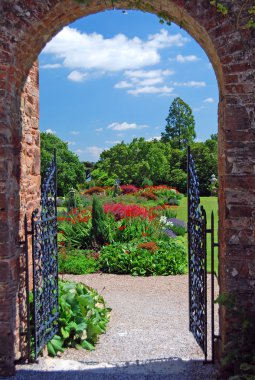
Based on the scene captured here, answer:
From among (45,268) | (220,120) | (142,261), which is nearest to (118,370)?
(45,268)

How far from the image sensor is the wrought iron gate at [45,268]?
4230mm

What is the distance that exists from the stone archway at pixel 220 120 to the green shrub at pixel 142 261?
4877mm

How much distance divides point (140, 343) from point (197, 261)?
158cm

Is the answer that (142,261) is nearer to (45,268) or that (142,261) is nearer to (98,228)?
(98,228)

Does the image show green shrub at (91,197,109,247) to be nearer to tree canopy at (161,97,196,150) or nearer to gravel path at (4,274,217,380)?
gravel path at (4,274,217,380)

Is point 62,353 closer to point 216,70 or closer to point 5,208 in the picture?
point 5,208

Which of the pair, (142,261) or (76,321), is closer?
(76,321)

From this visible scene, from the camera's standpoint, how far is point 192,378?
3.99 meters

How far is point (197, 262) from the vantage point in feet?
14.5

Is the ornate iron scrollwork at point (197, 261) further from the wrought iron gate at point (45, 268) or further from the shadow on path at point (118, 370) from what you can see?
the wrought iron gate at point (45, 268)

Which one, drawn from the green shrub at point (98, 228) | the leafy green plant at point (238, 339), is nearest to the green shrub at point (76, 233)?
the green shrub at point (98, 228)

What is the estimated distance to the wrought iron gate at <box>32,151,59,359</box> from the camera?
4.23 meters

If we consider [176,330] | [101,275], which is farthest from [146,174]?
[176,330]

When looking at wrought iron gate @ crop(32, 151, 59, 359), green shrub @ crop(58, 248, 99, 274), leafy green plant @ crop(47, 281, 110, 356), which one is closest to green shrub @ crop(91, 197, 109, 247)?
green shrub @ crop(58, 248, 99, 274)
